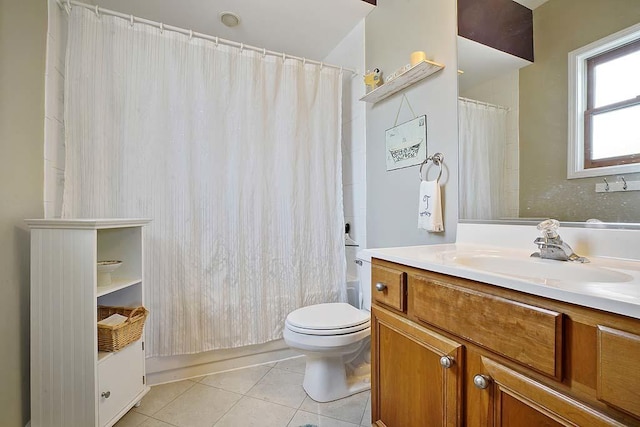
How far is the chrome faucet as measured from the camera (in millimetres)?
854

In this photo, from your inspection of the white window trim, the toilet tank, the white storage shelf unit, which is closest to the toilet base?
the toilet tank

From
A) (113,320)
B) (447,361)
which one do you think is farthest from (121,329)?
(447,361)

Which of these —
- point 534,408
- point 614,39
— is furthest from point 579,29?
point 534,408

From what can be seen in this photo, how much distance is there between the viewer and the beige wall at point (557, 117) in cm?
88

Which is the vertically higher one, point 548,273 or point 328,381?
point 548,273

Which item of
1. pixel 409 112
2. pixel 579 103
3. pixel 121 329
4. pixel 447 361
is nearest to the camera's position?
pixel 447 361

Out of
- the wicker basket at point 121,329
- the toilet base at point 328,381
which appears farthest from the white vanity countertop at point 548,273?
the wicker basket at point 121,329

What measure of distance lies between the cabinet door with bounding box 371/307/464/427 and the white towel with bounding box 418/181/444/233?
566mm

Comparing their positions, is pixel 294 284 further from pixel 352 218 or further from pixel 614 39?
pixel 614 39

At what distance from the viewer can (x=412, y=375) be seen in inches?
35.5

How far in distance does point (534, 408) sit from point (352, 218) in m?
1.70

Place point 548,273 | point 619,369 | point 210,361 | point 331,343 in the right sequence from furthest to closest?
point 210,361 < point 331,343 < point 548,273 < point 619,369

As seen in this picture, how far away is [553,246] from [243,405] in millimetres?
1545

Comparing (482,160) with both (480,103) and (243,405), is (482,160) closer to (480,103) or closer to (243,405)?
(480,103)
